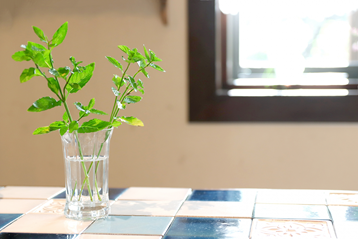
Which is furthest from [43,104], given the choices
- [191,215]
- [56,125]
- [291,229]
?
[291,229]

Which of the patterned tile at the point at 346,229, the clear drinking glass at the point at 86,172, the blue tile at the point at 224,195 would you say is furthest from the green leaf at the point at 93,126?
the patterned tile at the point at 346,229

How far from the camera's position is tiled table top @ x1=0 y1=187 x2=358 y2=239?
1.82ft

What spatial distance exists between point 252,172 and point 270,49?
0.49 meters

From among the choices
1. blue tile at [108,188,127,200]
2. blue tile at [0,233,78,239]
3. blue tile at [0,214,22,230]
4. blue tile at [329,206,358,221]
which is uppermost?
blue tile at [0,233,78,239]

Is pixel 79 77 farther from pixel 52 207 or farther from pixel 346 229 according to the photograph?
pixel 346 229

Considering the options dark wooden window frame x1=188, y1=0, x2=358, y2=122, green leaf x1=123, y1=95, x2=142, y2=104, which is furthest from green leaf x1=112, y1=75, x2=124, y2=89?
dark wooden window frame x1=188, y1=0, x2=358, y2=122

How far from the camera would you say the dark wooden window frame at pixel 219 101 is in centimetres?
143

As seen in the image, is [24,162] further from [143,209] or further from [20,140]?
[143,209]

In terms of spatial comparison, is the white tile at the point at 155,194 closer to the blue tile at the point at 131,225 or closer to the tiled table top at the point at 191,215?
the tiled table top at the point at 191,215

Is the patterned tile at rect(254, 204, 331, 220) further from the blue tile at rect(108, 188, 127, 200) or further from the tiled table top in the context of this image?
the blue tile at rect(108, 188, 127, 200)

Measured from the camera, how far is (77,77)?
60 cm

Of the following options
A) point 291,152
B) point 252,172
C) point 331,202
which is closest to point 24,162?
point 252,172

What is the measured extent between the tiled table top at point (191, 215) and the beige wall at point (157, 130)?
69 cm

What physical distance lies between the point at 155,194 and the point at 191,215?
158mm
